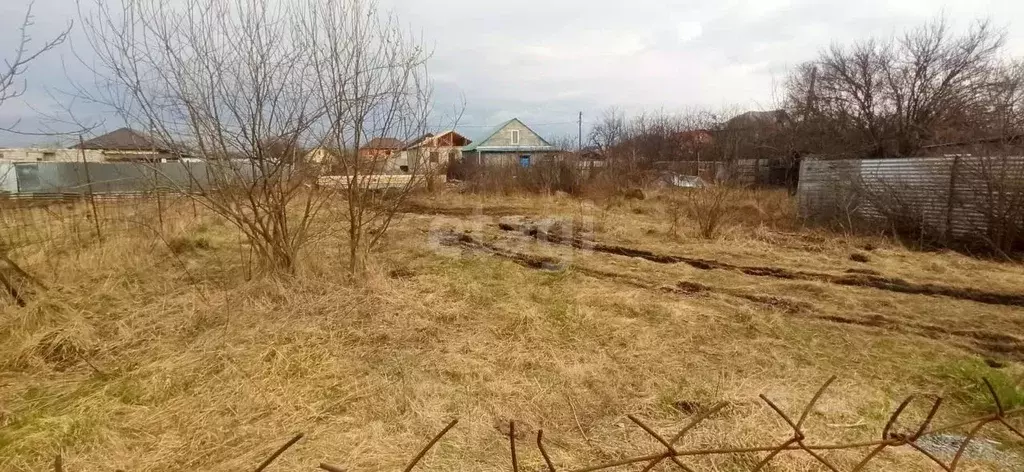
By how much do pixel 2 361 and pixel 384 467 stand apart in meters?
2.91

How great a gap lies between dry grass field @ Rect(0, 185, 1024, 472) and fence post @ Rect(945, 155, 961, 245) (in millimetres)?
1307

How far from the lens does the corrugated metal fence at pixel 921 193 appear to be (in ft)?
22.3

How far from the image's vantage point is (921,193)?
780 cm

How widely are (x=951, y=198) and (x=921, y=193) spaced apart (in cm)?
41

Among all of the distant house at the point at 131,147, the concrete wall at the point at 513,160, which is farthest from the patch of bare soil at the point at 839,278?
the concrete wall at the point at 513,160

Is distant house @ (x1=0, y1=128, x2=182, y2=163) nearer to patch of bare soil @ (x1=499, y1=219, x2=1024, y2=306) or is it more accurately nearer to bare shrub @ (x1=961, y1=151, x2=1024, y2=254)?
patch of bare soil @ (x1=499, y1=219, x2=1024, y2=306)

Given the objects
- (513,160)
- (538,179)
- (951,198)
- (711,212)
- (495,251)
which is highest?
(513,160)

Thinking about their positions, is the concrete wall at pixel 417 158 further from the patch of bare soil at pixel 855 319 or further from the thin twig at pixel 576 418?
the thin twig at pixel 576 418

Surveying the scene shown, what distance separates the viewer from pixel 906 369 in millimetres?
3404

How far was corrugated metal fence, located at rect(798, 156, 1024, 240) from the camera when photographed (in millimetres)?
6809

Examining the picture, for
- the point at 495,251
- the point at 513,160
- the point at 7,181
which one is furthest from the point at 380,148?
the point at 513,160

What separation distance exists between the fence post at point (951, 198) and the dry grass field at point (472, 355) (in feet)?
4.29

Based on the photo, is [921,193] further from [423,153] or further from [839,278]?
[423,153]

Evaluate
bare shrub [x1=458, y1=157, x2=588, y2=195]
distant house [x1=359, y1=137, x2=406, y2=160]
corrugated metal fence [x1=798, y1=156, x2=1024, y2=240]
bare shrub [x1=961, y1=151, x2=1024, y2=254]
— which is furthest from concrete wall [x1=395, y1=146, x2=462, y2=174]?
bare shrub [x1=458, y1=157, x2=588, y2=195]
